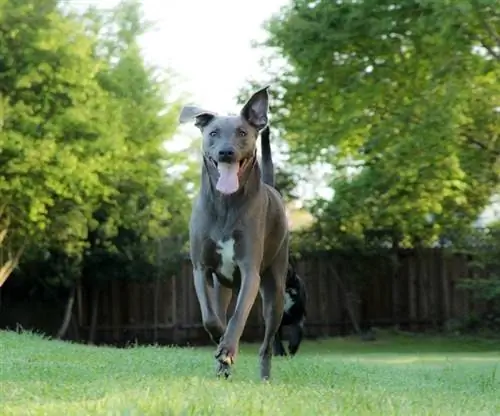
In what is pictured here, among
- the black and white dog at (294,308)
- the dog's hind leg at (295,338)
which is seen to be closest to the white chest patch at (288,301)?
the black and white dog at (294,308)

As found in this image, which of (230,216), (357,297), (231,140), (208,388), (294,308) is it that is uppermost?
(231,140)

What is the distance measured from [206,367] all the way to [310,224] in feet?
52.1

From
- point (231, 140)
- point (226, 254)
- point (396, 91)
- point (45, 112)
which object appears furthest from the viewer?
point (45, 112)

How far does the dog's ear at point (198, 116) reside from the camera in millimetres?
7184

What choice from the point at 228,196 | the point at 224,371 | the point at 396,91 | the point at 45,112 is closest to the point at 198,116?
the point at 228,196

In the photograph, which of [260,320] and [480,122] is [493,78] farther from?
[260,320]

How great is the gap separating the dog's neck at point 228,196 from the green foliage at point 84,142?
12.9 m

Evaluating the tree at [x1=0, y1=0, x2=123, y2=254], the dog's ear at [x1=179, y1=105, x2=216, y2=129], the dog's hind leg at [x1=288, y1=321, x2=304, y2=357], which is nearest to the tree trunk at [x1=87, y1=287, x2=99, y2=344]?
the tree at [x1=0, y1=0, x2=123, y2=254]

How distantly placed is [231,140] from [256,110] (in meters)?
Result: 0.42

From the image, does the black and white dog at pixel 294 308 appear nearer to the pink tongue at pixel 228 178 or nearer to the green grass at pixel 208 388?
the green grass at pixel 208 388

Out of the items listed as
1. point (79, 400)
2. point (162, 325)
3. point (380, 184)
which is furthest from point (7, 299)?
point (79, 400)

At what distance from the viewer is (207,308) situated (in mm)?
6926

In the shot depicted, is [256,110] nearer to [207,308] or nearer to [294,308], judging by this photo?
[207,308]

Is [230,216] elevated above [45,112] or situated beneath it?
situated beneath
